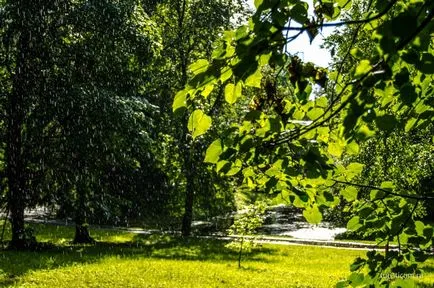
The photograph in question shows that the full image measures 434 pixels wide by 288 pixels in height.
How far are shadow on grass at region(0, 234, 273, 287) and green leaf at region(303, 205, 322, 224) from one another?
12883mm

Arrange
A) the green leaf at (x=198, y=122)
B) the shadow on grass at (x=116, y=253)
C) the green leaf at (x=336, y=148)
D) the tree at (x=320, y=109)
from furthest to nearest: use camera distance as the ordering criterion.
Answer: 1. the shadow on grass at (x=116, y=253)
2. the green leaf at (x=336, y=148)
3. the green leaf at (x=198, y=122)
4. the tree at (x=320, y=109)

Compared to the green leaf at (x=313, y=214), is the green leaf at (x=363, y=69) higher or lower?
higher

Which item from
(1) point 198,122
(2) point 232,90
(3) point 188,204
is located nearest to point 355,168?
(2) point 232,90

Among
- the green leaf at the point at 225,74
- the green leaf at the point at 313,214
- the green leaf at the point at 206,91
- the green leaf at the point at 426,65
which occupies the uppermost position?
the green leaf at the point at 426,65

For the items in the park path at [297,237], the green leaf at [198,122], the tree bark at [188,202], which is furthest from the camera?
the tree bark at [188,202]

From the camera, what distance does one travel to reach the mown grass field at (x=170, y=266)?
49.5 ft

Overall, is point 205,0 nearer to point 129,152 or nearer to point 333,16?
point 129,152

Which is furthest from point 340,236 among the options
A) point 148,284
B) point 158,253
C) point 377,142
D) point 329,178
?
point 329,178

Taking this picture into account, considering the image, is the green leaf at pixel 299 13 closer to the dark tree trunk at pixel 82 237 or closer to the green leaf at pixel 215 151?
the green leaf at pixel 215 151

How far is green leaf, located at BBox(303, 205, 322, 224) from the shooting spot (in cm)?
297

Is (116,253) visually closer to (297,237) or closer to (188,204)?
(188,204)

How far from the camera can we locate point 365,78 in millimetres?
1971

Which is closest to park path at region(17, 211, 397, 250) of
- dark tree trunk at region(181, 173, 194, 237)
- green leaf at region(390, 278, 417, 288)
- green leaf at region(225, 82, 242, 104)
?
dark tree trunk at region(181, 173, 194, 237)

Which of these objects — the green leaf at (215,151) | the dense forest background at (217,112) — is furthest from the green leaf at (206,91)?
the green leaf at (215,151)
